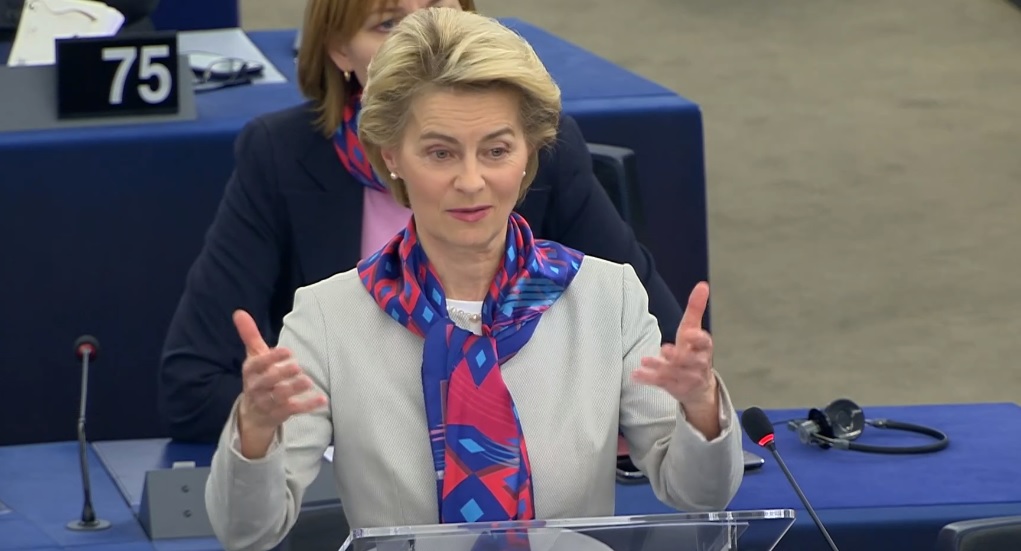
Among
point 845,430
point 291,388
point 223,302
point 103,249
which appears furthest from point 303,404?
point 103,249

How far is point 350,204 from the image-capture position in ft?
9.19

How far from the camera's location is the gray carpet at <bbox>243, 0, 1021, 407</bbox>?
518 centimetres

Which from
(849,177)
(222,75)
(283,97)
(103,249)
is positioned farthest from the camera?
(849,177)

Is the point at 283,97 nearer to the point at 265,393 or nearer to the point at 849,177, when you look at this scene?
the point at 265,393

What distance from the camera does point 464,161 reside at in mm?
1892

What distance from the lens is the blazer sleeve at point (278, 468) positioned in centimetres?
175

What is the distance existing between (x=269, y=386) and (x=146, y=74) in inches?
78.9

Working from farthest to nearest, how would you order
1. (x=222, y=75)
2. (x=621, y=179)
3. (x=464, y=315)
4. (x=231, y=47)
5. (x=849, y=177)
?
(x=849, y=177) < (x=231, y=47) < (x=222, y=75) < (x=621, y=179) < (x=464, y=315)

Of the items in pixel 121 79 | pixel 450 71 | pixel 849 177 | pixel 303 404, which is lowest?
pixel 849 177

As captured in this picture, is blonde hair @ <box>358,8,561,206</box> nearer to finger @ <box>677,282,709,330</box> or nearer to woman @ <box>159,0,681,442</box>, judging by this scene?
finger @ <box>677,282,709,330</box>

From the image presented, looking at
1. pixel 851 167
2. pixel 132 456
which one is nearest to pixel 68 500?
pixel 132 456

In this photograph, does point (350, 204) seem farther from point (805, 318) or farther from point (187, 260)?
point (805, 318)

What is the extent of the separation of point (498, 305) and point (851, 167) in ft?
15.7

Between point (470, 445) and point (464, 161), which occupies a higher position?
point (464, 161)
